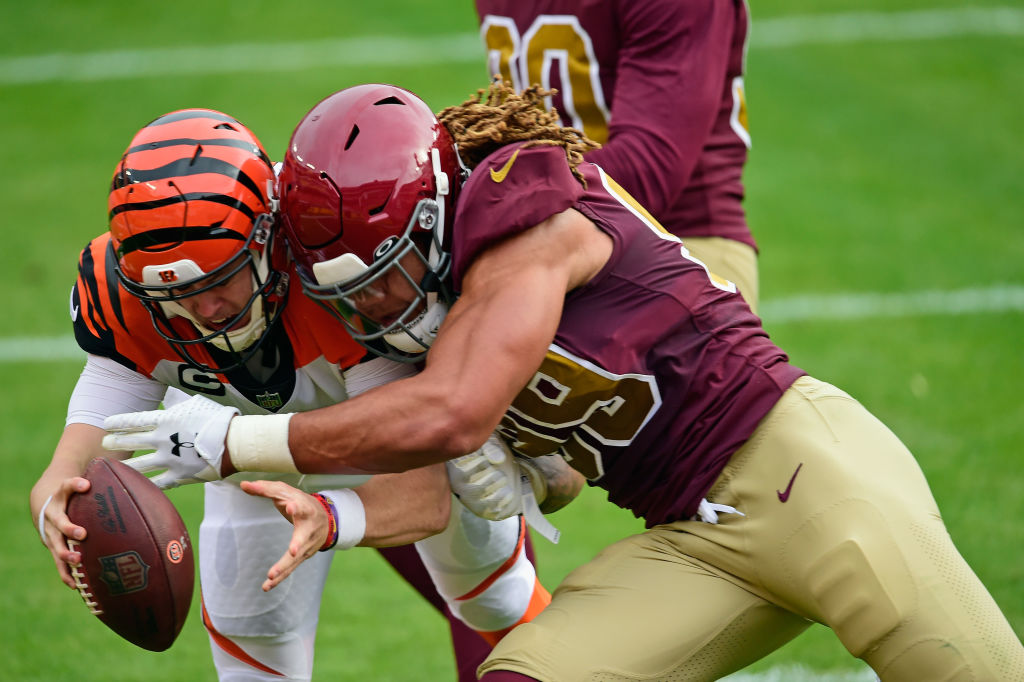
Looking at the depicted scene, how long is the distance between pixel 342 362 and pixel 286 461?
16.7 inches

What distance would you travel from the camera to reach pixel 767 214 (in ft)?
24.0

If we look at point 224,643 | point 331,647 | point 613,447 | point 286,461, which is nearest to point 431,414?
point 286,461

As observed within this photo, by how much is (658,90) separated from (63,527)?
1.92 m

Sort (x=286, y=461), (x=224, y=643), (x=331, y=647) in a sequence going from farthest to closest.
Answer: (x=331, y=647) → (x=224, y=643) → (x=286, y=461)

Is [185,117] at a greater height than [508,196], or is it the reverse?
[185,117]

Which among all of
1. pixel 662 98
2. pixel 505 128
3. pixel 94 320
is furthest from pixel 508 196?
pixel 94 320

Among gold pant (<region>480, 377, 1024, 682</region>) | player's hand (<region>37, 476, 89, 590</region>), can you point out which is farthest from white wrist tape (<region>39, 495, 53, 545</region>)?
gold pant (<region>480, 377, 1024, 682</region>)

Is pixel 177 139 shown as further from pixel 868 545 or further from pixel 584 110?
pixel 868 545

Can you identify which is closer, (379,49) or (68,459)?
(68,459)

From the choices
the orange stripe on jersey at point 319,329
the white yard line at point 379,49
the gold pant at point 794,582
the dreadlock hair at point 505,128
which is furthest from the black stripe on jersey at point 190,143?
the white yard line at point 379,49

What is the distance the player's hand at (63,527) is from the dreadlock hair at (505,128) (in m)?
1.17

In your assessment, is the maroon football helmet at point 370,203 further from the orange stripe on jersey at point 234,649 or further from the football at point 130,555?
the orange stripe on jersey at point 234,649

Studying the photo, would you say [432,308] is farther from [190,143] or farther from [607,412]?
[190,143]

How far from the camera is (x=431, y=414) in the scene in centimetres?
236
